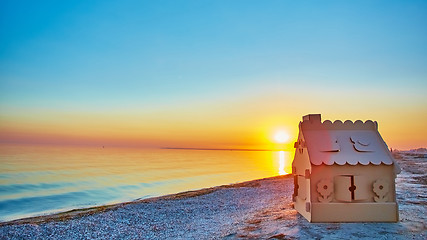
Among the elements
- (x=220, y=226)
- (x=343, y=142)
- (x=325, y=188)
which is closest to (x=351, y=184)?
(x=325, y=188)

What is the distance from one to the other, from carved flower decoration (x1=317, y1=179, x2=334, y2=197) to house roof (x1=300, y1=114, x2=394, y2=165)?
61 centimetres

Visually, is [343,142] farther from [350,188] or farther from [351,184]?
[350,188]

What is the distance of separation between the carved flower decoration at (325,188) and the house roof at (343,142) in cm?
61

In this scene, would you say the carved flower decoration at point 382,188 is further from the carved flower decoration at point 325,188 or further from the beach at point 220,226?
the carved flower decoration at point 325,188

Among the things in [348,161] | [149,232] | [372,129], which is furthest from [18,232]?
[372,129]

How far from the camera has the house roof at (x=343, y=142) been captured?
844 centimetres

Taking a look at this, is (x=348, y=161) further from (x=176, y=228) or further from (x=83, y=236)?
(x=83, y=236)

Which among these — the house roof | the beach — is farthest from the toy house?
the beach

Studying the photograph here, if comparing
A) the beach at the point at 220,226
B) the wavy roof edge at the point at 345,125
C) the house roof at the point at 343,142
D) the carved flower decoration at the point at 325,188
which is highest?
the wavy roof edge at the point at 345,125

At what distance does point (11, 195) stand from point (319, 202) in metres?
29.2

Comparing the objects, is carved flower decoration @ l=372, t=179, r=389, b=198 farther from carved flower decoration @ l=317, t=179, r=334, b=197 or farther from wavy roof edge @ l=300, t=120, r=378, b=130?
wavy roof edge @ l=300, t=120, r=378, b=130

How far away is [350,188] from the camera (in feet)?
27.6

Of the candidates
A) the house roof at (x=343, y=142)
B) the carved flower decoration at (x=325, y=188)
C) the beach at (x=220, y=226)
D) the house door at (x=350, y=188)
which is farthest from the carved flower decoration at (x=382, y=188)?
the carved flower decoration at (x=325, y=188)

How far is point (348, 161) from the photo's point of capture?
8.35 metres
